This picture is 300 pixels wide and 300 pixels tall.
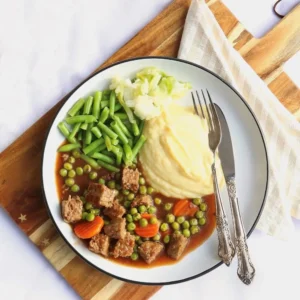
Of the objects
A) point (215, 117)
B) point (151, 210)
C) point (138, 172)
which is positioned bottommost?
point (151, 210)

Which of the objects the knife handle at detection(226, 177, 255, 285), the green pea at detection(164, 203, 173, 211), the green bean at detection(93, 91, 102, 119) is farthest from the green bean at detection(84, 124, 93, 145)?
the knife handle at detection(226, 177, 255, 285)

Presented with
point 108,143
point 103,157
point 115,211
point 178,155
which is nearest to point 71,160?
point 103,157

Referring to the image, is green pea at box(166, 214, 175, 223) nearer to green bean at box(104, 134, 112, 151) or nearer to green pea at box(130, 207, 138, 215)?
green pea at box(130, 207, 138, 215)

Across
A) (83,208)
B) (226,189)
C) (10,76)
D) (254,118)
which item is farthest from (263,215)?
(10,76)

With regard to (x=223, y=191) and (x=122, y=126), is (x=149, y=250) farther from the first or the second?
(x=122, y=126)

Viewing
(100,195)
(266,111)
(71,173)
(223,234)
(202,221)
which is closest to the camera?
(100,195)

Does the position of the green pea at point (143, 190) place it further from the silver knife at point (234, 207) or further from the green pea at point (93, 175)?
the silver knife at point (234, 207)

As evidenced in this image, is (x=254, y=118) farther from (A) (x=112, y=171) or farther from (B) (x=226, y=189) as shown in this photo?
(A) (x=112, y=171)

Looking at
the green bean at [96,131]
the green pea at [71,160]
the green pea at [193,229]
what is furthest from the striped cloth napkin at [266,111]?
the green pea at [71,160]
